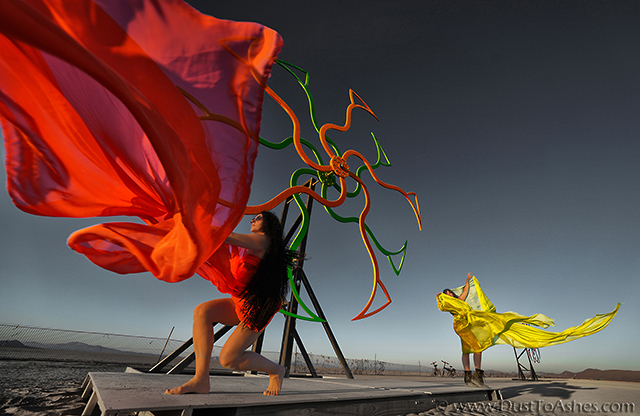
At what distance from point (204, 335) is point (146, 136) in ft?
5.18

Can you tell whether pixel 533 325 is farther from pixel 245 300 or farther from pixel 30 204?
pixel 30 204

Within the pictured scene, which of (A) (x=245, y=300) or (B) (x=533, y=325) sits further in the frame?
(B) (x=533, y=325)

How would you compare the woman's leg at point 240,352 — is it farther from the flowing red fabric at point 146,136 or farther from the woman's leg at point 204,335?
the flowing red fabric at point 146,136

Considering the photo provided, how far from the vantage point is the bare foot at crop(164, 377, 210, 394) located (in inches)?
87.4

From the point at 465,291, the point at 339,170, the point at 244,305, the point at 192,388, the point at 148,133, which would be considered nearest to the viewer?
the point at 148,133

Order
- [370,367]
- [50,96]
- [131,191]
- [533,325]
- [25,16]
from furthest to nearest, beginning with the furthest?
1. [370,367]
2. [533,325]
3. [131,191]
4. [50,96]
5. [25,16]

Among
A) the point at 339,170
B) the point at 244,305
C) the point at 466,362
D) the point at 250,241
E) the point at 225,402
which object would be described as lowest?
the point at 225,402

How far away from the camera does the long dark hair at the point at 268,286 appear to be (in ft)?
7.82

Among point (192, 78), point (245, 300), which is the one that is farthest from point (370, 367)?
point (192, 78)

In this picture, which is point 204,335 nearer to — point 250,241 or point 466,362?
point 250,241

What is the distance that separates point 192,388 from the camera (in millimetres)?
2256

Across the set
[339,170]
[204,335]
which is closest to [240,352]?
[204,335]

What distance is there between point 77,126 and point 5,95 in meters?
0.32

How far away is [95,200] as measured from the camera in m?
1.99
